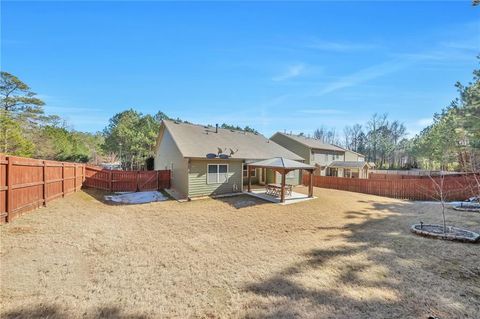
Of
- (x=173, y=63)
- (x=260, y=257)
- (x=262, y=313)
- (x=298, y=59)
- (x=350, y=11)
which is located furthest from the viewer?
(x=173, y=63)

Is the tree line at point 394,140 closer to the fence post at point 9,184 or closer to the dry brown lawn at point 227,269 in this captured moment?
the dry brown lawn at point 227,269

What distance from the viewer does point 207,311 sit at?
3670 mm

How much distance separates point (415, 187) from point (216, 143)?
14729 millimetres

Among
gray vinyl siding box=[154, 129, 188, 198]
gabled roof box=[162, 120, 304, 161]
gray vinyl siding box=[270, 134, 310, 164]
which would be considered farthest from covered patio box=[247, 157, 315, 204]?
gray vinyl siding box=[270, 134, 310, 164]

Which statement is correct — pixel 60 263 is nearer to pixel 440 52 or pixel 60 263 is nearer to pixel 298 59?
pixel 298 59

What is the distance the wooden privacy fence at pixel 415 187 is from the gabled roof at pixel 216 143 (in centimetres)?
565

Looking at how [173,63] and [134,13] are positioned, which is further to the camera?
[173,63]

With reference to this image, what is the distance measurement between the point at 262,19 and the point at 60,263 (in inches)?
424

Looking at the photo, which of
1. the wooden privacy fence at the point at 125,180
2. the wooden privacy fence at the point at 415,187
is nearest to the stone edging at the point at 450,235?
the wooden privacy fence at the point at 415,187

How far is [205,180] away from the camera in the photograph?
14.3 metres

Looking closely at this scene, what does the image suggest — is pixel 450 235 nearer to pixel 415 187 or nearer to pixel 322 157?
pixel 415 187

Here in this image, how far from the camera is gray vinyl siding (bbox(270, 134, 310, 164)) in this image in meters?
27.2

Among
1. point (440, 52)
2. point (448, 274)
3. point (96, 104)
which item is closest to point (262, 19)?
point (440, 52)

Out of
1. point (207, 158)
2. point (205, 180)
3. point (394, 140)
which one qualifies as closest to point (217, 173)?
point (205, 180)
